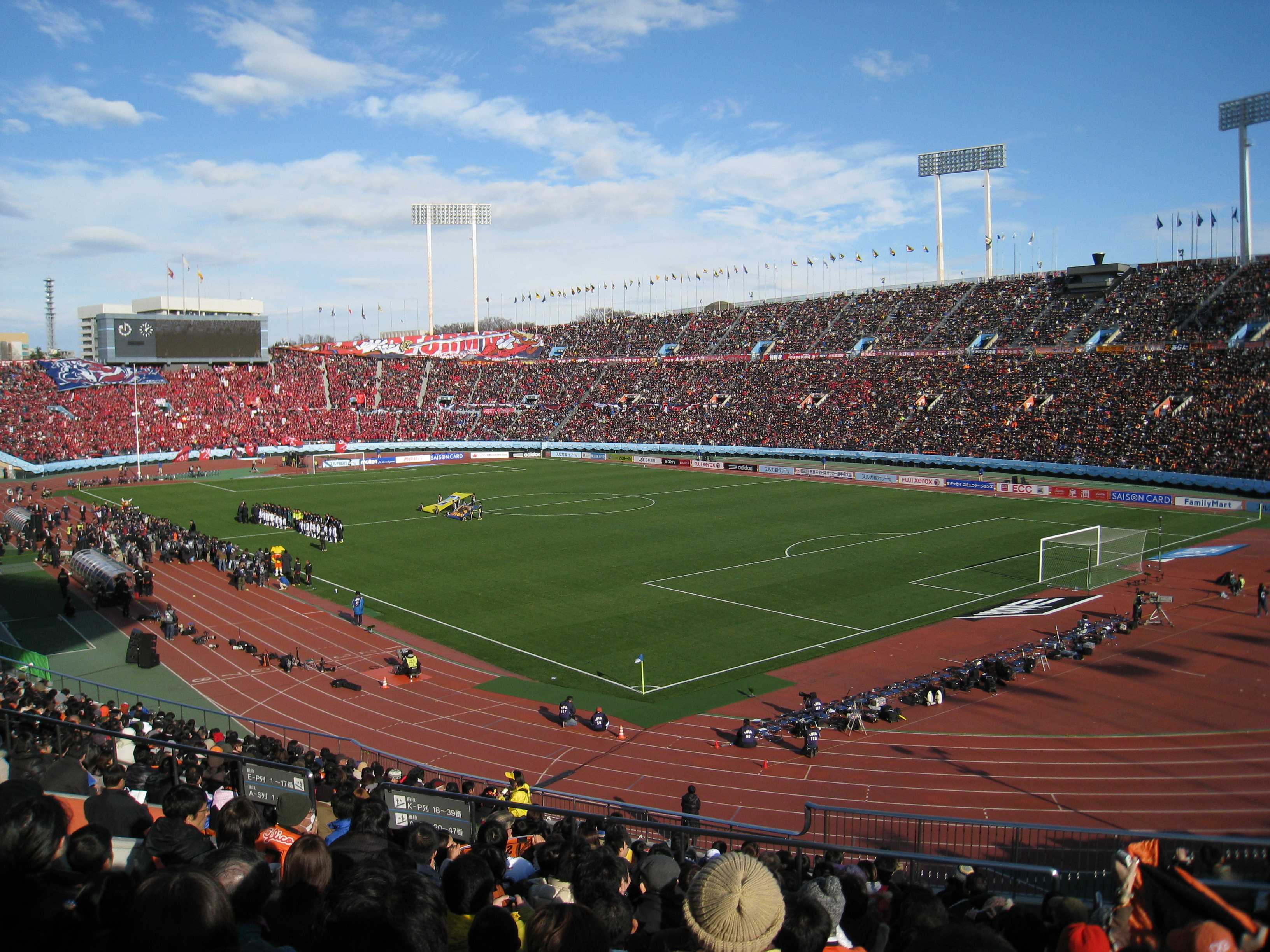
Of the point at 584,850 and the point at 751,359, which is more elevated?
the point at 751,359

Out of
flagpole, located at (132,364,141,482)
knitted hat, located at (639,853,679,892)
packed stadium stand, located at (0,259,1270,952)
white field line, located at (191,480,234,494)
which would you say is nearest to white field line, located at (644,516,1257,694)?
packed stadium stand, located at (0,259,1270,952)

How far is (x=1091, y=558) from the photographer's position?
3284cm

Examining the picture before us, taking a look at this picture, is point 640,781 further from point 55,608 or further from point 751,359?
point 751,359

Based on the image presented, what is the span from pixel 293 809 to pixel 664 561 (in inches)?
1092

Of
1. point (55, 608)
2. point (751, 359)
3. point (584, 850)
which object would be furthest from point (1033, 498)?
point (584, 850)

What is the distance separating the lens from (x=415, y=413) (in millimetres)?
84938

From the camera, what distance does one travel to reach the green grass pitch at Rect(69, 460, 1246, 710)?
25.3m

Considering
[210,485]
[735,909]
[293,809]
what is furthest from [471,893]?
[210,485]

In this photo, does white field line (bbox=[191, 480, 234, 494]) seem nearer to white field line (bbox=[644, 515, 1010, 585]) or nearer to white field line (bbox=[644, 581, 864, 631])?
white field line (bbox=[644, 515, 1010, 585])

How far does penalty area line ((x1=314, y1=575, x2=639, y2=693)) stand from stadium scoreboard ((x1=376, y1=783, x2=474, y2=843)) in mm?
13431

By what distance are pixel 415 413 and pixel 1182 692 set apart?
72.8 metres

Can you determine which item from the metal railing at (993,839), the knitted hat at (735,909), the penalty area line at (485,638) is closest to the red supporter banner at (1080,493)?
the penalty area line at (485,638)

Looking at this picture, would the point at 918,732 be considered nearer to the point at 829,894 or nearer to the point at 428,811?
the point at 428,811

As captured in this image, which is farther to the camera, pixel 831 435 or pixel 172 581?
pixel 831 435
